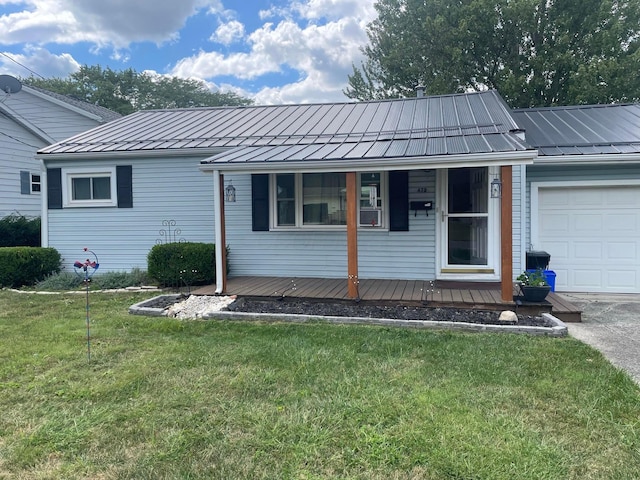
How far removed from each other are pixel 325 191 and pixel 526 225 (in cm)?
354

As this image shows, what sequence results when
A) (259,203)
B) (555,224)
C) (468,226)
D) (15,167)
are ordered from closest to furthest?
(468,226) → (555,224) → (259,203) → (15,167)

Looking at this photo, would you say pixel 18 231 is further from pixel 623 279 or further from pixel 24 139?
pixel 623 279

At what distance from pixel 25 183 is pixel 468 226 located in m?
12.5

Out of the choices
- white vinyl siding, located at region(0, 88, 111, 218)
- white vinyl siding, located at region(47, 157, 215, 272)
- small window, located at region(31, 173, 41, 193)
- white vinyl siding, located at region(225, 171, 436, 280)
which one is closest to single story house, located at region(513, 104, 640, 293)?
white vinyl siding, located at region(225, 171, 436, 280)

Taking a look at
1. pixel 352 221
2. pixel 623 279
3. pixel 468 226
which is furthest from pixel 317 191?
pixel 623 279

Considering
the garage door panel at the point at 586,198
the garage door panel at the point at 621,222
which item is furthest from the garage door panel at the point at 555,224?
the garage door panel at the point at 621,222

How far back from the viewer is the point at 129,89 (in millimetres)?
31484

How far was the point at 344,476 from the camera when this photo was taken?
2.25 metres

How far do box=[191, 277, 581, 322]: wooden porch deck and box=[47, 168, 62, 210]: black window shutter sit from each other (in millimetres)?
3913

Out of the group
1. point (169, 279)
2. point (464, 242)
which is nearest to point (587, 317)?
point (464, 242)

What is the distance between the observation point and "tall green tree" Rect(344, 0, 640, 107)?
14.4 meters

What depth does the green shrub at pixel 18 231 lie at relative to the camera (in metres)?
10.8

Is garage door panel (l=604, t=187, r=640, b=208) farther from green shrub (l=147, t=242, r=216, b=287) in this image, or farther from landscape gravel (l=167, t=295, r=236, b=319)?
green shrub (l=147, t=242, r=216, b=287)

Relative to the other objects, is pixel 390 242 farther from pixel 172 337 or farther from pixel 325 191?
pixel 172 337
